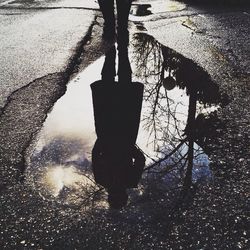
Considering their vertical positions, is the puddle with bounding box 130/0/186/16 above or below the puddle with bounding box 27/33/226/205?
above

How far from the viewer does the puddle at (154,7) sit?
8.45 metres

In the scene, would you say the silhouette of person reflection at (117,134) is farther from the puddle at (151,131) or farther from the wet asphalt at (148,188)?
the wet asphalt at (148,188)

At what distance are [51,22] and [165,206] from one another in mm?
6329

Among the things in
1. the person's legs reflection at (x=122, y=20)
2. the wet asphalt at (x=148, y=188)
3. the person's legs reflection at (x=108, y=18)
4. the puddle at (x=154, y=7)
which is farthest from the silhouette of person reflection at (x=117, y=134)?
the puddle at (x=154, y=7)

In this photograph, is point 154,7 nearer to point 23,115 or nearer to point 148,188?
point 23,115

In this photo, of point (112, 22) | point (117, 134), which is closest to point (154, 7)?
point (112, 22)

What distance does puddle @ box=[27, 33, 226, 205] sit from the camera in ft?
9.12

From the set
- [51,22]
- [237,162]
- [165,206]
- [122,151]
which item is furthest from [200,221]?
[51,22]

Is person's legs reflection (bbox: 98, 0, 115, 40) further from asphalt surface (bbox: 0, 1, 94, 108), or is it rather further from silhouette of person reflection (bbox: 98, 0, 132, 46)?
asphalt surface (bbox: 0, 1, 94, 108)

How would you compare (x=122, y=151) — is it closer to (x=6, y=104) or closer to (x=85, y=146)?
(x=85, y=146)

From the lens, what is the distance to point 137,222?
229 centimetres

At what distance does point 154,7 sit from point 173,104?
572 cm

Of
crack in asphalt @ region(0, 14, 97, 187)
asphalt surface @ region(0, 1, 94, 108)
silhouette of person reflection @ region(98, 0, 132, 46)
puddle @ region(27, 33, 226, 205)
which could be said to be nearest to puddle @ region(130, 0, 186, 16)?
asphalt surface @ region(0, 1, 94, 108)

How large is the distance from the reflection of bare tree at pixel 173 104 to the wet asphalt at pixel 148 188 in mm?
177
